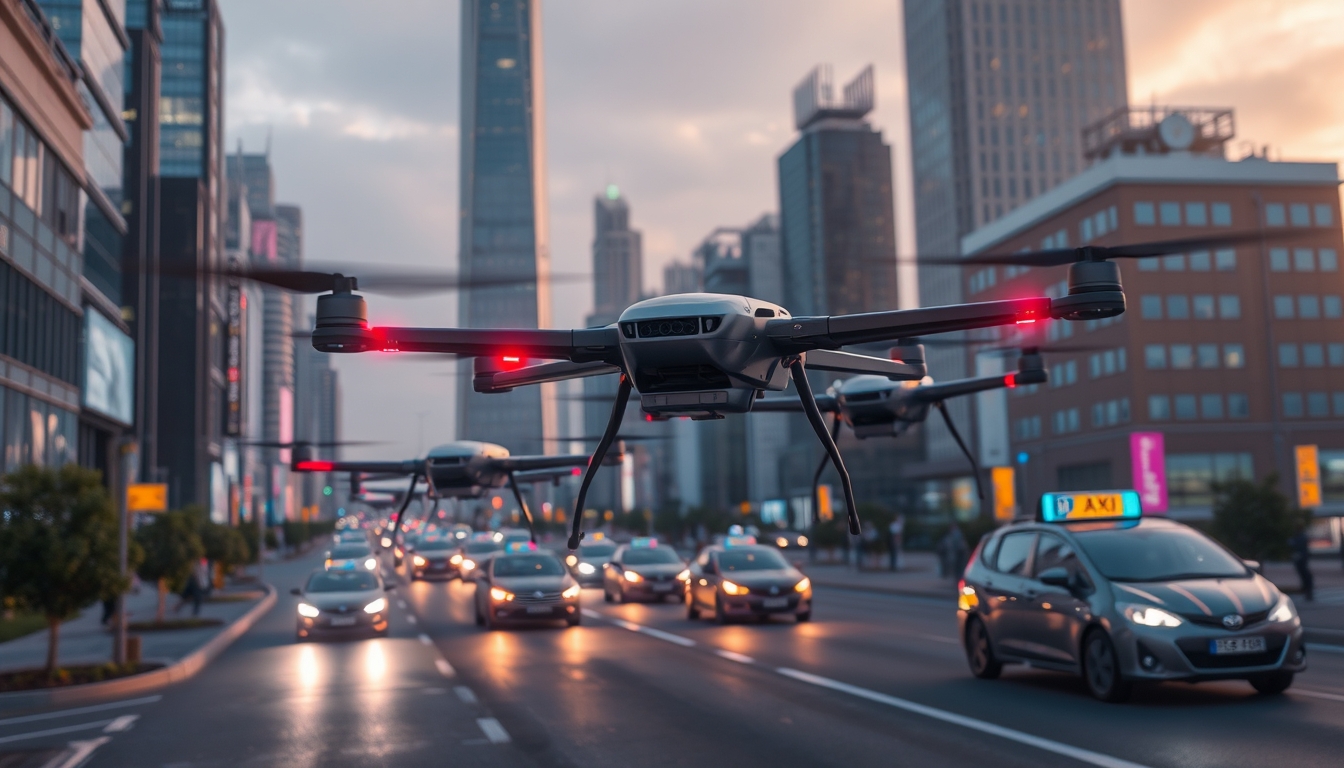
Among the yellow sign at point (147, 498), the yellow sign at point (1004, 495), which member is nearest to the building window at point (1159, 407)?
the yellow sign at point (1004, 495)

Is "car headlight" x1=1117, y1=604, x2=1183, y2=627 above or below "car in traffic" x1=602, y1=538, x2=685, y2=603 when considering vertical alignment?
above

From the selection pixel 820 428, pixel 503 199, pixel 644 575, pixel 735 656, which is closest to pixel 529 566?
pixel 644 575

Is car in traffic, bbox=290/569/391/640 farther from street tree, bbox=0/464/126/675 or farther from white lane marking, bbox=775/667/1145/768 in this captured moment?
white lane marking, bbox=775/667/1145/768

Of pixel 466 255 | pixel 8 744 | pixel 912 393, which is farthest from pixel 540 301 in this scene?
pixel 8 744

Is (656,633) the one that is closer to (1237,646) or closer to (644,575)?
(644,575)

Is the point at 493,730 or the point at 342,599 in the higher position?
the point at 342,599

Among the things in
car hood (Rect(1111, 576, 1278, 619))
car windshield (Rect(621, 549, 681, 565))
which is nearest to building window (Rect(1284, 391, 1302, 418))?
car windshield (Rect(621, 549, 681, 565))

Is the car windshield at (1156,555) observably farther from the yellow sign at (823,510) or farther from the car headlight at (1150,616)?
the yellow sign at (823,510)
